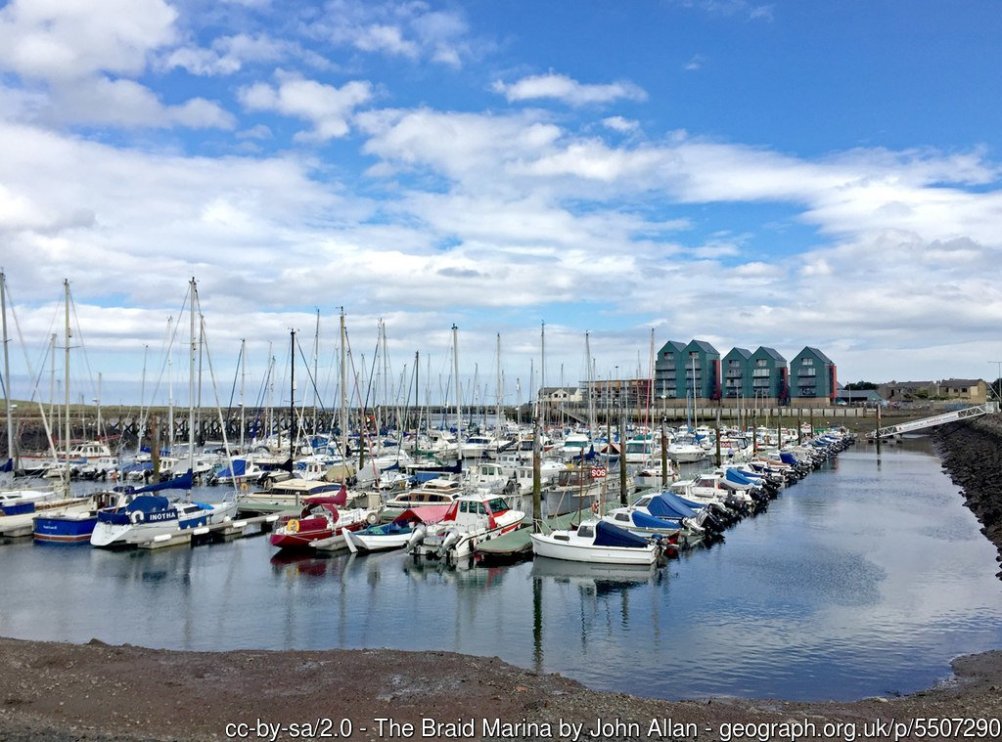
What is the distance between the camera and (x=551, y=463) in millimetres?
59750

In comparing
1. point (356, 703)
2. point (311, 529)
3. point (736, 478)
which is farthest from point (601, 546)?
point (736, 478)

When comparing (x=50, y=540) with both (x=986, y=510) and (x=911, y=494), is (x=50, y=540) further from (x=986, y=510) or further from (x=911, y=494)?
(x=911, y=494)

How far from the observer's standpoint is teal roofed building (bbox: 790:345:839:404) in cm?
14588

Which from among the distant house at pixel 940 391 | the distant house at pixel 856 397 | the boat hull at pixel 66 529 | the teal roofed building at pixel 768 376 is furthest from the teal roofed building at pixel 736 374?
the boat hull at pixel 66 529

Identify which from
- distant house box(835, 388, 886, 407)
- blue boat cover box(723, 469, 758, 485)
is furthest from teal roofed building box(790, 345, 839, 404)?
blue boat cover box(723, 469, 758, 485)

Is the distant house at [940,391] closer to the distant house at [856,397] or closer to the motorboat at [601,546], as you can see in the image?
the distant house at [856,397]

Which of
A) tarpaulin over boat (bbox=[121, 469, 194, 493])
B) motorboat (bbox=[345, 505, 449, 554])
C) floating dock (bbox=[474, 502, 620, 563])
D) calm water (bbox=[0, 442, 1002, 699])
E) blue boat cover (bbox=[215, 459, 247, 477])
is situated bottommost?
calm water (bbox=[0, 442, 1002, 699])

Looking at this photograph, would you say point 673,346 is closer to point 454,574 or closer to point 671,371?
point 671,371

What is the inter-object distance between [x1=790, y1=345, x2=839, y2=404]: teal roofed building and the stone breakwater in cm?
3283

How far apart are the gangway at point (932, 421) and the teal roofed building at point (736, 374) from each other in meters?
32.2

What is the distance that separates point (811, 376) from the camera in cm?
14688


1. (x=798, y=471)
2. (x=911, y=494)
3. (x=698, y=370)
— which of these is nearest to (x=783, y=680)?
(x=911, y=494)

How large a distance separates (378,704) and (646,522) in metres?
21.9

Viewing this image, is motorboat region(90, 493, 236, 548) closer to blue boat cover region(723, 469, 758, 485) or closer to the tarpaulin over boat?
the tarpaulin over boat
